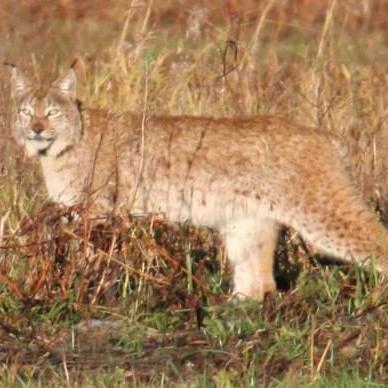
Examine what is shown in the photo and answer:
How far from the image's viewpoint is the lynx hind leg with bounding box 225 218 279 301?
27.6ft

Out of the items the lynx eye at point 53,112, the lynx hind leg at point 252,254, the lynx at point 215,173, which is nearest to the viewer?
the lynx at point 215,173

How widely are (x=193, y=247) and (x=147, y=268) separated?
28.9 inches

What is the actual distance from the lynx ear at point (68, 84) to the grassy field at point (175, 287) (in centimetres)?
31

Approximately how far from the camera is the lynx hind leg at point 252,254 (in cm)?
841

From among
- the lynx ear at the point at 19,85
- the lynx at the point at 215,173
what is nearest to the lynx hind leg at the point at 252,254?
the lynx at the point at 215,173

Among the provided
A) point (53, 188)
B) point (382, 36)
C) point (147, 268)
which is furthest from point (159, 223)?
point (382, 36)

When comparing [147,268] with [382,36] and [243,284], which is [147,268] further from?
[382,36]

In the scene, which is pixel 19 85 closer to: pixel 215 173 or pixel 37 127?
pixel 37 127

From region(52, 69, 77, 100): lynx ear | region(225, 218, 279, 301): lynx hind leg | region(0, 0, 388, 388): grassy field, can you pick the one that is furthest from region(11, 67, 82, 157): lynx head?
region(225, 218, 279, 301): lynx hind leg

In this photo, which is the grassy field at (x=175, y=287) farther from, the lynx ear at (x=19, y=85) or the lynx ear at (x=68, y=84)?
the lynx ear at (x=68, y=84)

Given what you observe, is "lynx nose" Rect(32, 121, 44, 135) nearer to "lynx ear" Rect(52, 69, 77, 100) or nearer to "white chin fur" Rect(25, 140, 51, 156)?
"white chin fur" Rect(25, 140, 51, 156)

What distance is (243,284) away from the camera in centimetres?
846

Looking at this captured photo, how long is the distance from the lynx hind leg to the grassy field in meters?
0.08

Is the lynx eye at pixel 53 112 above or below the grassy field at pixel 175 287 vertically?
above
